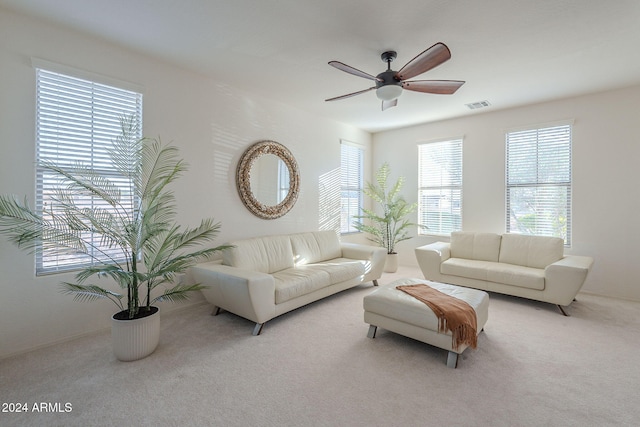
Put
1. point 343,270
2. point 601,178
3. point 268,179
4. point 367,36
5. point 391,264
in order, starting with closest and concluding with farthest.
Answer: point 367,36 → point 343,270 → point 601,178 → point 268,179 → point 391,264

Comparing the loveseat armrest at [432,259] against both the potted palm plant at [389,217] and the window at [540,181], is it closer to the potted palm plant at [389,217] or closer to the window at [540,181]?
the potted palm plant at [389,217]

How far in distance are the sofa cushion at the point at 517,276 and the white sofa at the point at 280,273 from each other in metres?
1.51

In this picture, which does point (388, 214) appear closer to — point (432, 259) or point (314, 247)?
point (432, 259)

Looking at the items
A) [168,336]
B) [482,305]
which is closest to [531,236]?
[482,305]

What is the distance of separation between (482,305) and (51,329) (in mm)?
3956

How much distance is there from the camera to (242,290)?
2.73 metres

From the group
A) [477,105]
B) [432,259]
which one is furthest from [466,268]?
[477,105]

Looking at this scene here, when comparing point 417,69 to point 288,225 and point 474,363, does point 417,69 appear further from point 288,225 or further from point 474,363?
point 288,225

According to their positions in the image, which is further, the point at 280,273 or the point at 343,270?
the point at 343,270

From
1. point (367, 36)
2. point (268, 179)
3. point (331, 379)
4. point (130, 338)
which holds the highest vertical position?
point (367, 36)

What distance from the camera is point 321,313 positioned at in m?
3.41

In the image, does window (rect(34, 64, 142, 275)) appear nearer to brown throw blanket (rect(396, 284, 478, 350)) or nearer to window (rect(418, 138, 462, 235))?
brown throw blanket (rect(396, 284, 478, 350))

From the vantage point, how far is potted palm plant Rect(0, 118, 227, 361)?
2307 mm

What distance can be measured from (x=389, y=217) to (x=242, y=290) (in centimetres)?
346
